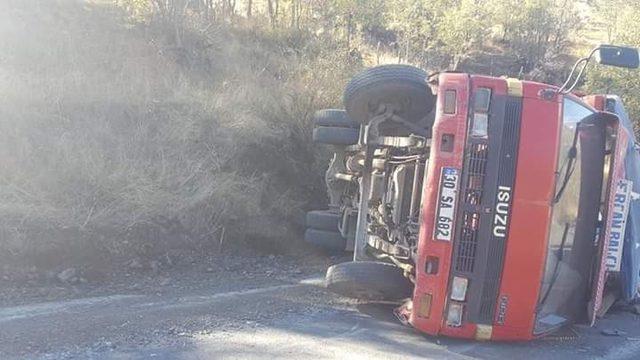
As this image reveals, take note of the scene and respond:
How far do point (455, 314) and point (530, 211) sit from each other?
0.87 m

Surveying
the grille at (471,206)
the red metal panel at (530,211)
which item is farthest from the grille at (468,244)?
the red metal panel at (530,211)

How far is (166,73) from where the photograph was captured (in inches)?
430

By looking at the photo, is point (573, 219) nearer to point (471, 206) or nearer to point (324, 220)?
point (471, 206)

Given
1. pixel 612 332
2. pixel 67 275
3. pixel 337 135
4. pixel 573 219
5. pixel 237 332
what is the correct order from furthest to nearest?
pixel 337 135 < pixel 67 275 < pixel 612 332 < pixel 573 219 < pixel 237 332

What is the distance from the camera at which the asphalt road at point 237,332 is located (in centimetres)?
438

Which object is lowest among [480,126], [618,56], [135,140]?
[135,140]

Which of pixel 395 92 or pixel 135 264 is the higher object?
pixel 395 92

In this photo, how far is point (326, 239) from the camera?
738cm

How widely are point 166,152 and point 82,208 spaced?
1648 mm

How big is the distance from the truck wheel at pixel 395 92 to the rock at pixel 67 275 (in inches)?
115

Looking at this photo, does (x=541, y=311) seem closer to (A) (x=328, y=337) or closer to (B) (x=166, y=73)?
(A) (x=328, y=337)

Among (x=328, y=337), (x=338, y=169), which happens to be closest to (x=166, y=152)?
(x=338, y=169)

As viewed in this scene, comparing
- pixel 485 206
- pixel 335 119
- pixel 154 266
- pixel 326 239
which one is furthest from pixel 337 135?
pixel 485 206

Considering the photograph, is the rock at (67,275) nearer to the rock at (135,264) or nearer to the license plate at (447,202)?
the rock at (135,264)
